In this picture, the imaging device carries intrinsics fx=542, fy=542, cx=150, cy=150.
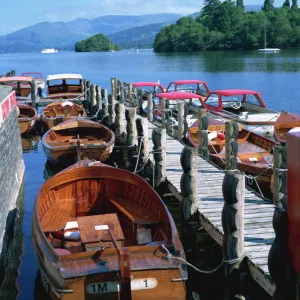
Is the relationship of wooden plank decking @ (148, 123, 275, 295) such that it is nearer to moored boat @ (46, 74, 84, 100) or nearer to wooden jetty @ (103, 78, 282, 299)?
wooden jetty @ (103, 78, 282, 299)

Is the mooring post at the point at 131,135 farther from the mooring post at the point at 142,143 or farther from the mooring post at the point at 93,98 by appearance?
the mooring post at the point at 93,98

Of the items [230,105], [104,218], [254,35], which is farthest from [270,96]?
[254,35]

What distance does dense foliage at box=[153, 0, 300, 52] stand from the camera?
4788 inches

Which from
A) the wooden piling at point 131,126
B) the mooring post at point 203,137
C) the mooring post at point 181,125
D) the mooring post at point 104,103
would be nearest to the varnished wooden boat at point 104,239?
the mooring post at point 203,137

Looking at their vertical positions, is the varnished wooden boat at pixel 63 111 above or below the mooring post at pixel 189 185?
below

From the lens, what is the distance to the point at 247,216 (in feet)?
31.4

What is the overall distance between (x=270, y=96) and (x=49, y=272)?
3805 cm

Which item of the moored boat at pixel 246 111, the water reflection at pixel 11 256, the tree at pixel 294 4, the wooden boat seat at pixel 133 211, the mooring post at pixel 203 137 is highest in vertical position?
the tree at pixel 294 4

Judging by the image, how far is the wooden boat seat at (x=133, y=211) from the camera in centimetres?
978

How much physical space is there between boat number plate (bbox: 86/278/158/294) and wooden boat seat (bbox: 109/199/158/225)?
2377mm

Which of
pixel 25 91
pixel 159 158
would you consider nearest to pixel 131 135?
pixel 159 158

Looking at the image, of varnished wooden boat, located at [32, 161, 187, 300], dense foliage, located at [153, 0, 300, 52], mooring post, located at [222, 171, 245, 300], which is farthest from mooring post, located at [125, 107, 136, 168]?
dense foliage, located at [153, 0, 300, 52]

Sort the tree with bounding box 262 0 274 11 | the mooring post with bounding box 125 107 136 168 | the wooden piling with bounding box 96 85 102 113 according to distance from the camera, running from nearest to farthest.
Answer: the mooring post with bounding box 125 107 136 168 < the wooden piling with bounding box 96 85 102 113 < the tree with bounding box 262 0 274 11

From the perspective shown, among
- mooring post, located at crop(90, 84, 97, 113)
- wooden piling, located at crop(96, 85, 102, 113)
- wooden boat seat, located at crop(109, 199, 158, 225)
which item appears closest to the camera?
wooden boat seat, located at crop(109, 199, 158, 225)
